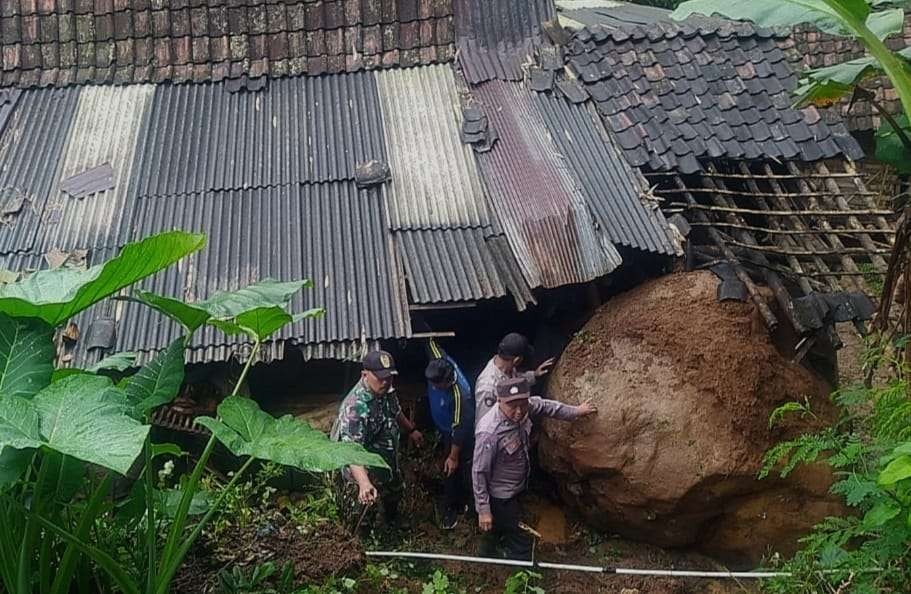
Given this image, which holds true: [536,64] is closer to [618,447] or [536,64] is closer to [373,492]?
[618,447]

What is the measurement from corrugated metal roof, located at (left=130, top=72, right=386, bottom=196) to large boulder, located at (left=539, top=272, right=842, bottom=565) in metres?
2.42

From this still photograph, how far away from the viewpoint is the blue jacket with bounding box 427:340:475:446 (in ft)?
17.9

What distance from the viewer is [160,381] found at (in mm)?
3244

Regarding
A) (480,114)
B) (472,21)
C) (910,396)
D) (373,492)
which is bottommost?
(373,492)

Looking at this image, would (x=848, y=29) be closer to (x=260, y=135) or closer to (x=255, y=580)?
(x=255, y=580)

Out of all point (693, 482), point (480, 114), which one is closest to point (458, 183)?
point (480, 114)

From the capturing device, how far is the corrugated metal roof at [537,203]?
5.62 metres

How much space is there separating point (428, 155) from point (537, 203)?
102 cm

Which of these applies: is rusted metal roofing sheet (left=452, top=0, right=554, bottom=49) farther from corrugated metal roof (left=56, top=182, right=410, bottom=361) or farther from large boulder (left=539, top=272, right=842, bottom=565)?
large boulder (left=539, top=272, right=842, bottom=565)

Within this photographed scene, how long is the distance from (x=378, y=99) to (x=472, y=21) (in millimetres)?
1072

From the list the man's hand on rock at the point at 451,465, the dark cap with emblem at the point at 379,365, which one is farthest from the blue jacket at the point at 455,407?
the dark cap with emblem at the point at 379,365

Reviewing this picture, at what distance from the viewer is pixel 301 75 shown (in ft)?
23.3

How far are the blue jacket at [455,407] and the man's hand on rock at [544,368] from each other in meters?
0.49

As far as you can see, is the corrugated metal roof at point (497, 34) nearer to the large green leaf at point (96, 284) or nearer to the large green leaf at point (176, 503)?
the large green leaf at point (176, 503)
